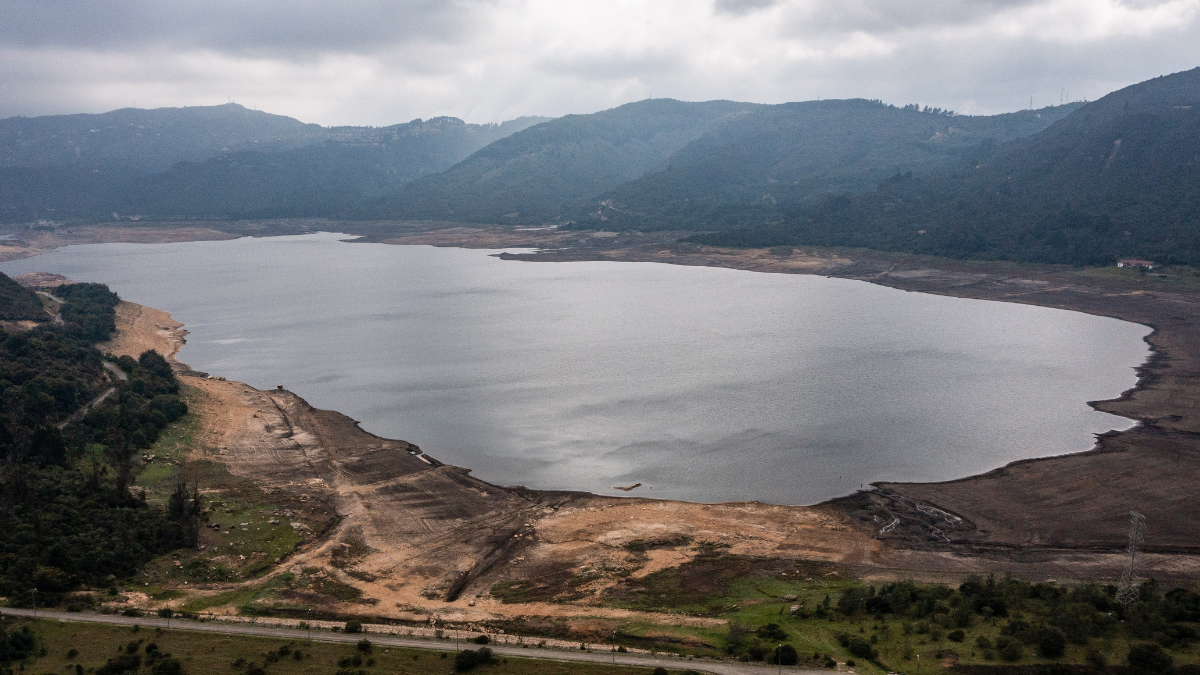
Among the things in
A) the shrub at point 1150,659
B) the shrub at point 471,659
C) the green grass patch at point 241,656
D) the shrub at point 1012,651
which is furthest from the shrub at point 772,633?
the shrub at point 1150,659

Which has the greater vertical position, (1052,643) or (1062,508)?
(1052,643)

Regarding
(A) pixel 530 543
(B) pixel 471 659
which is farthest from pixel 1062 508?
(B) pixel 471 659

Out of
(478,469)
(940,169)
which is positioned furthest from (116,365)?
(940,169)

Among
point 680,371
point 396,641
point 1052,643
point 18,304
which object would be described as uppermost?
point 18,304

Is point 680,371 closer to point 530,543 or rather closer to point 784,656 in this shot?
point 530,543

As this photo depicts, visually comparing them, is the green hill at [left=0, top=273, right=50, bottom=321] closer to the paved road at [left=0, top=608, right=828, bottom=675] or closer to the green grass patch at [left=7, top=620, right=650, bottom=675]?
the paved road at [left=0, top=608, right=828, bottom=675]

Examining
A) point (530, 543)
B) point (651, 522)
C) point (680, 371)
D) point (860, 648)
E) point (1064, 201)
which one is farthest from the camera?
point (1064, 201)
